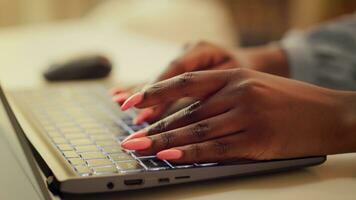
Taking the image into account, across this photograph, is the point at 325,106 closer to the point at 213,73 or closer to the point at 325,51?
the point at 213,73

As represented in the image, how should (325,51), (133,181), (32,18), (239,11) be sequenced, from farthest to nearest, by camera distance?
(239,11) → (32,18) → (325,51) → (133,181)

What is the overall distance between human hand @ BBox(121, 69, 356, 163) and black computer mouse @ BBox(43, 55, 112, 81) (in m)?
0.48

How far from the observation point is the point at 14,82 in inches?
41.1

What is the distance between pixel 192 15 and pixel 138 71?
64 cm

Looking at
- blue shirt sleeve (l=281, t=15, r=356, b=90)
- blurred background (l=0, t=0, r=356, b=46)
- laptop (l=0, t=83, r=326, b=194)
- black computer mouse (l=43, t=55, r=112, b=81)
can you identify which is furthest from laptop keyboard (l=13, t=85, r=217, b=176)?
blurred background (l=0, t=0, r=356, b=46)

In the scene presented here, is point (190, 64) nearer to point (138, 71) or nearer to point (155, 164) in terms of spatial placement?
point (155, 164)

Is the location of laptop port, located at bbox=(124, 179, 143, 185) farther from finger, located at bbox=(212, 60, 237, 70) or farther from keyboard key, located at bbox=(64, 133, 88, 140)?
finger, located at bbox=(212, 60, 237, 70)

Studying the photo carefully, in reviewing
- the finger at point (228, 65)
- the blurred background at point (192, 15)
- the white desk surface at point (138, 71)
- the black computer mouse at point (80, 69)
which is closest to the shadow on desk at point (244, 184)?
the white desk surface at point (138, 71)

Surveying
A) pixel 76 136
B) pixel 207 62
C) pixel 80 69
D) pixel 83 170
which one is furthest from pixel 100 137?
pixel 80 69

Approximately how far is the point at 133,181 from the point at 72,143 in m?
0.13

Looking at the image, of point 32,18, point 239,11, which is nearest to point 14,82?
point 32,18

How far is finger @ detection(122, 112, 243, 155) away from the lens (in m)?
0.55

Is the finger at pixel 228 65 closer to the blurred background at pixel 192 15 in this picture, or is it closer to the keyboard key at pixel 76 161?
the keyboard key at pixel 76 161

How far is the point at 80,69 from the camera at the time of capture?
41.0 inches
